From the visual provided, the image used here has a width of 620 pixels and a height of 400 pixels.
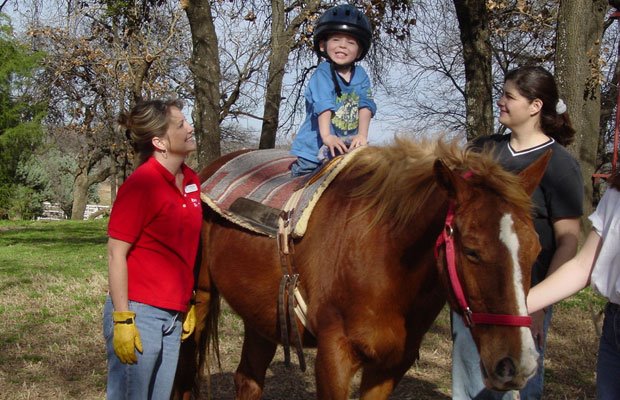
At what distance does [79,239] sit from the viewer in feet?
57.2

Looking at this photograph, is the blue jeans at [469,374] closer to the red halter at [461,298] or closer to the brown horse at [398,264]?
the brown horse at [398,264]

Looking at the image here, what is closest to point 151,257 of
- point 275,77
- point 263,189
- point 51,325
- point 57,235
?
point 263,189

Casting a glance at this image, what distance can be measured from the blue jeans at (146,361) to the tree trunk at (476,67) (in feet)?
20.3

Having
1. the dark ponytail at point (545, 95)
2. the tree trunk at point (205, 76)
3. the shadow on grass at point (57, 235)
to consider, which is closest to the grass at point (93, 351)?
the dark ponytail at point (545, 95)

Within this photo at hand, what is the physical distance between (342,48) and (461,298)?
1966mm

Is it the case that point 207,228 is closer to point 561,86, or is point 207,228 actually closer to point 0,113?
point 561,86

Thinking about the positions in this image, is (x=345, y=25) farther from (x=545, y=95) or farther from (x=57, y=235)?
(x=57, y=235)

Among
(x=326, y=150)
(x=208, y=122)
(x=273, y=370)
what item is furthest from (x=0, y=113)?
(x=326, y=150)

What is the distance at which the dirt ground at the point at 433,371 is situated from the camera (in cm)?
519

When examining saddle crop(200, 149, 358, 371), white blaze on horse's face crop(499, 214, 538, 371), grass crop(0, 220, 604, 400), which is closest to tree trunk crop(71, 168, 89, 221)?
grass crop(0, 220, 604, 400)

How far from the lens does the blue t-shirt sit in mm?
3910

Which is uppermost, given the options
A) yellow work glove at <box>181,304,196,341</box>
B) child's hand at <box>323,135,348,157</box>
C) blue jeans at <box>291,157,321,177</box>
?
child's hand at <box>323,135,348,157</box>

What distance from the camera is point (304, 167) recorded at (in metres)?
4.00

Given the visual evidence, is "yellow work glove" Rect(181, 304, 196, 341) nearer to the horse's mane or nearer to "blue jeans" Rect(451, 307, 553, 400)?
the horse's mane
